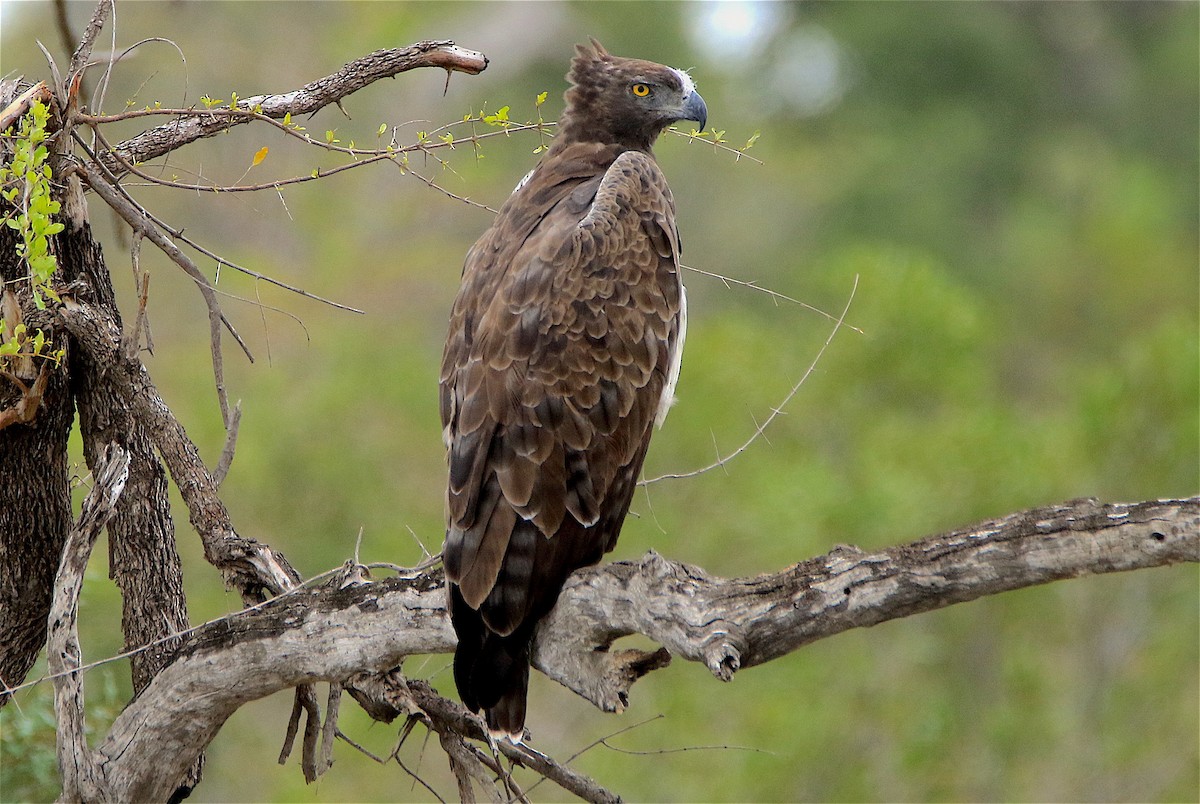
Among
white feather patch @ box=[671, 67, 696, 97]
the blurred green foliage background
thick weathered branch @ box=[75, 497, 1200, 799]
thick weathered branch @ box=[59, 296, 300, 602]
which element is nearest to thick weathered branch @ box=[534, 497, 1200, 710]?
thick weathered branch @ box=[75, 497, 1200, 799]

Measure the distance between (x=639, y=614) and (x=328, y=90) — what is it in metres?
1.83

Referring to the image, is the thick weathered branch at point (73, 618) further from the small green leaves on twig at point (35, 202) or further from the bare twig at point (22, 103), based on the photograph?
the bare twig at point (22, 103)

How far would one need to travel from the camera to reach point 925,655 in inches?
510

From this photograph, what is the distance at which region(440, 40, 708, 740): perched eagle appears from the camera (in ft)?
12.2

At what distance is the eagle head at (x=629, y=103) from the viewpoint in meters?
4.88

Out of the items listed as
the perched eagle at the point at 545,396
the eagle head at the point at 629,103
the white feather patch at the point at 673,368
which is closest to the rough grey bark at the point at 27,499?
the perched eagle at the point at 545,396

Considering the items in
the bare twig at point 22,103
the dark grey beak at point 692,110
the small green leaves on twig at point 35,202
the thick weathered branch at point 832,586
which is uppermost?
the dark grey beak at point 692,110

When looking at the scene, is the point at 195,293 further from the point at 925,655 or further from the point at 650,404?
the point at 650,404

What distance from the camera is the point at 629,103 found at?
16.0 ft

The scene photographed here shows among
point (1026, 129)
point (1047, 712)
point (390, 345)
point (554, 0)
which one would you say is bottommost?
point (1047, 712)

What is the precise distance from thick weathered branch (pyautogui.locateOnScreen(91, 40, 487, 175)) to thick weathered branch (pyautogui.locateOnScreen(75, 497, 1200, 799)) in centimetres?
135

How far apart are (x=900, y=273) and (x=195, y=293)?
6913mm

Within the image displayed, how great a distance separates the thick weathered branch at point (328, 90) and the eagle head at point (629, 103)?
804 millimetres

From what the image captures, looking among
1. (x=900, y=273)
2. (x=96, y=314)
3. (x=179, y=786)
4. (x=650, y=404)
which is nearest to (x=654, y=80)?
(x=650, y=404)
